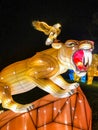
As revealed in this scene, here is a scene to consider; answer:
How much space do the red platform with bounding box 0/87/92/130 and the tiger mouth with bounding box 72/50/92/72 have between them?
0.65ft

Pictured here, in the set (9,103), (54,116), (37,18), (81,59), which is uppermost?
(37,18)

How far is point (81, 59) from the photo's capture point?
1.88 m

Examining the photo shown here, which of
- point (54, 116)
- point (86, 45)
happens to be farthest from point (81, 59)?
point (54, 116)

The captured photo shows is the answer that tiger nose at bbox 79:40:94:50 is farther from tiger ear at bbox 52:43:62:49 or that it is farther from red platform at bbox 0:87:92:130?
red platform at bbox 0:87:92:130

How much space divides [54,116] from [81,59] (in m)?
0.40

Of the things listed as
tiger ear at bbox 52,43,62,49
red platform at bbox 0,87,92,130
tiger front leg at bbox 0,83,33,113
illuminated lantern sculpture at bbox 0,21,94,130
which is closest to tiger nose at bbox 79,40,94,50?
illuminated lantern sculpture at bbox 0,21,94,130

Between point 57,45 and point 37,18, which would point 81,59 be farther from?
point 37,18

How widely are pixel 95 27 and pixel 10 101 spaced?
798 mm

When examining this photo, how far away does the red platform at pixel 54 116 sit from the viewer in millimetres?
1993

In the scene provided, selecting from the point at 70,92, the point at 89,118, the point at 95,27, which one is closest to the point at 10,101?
the point at 70,92

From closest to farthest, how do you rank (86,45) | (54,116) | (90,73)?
1. (86,45)
2. (54,116)
3. (90,73)

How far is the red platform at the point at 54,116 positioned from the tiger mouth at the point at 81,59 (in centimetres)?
20

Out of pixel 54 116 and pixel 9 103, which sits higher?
pixel 9 103

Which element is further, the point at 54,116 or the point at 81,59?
the point at 54,116
